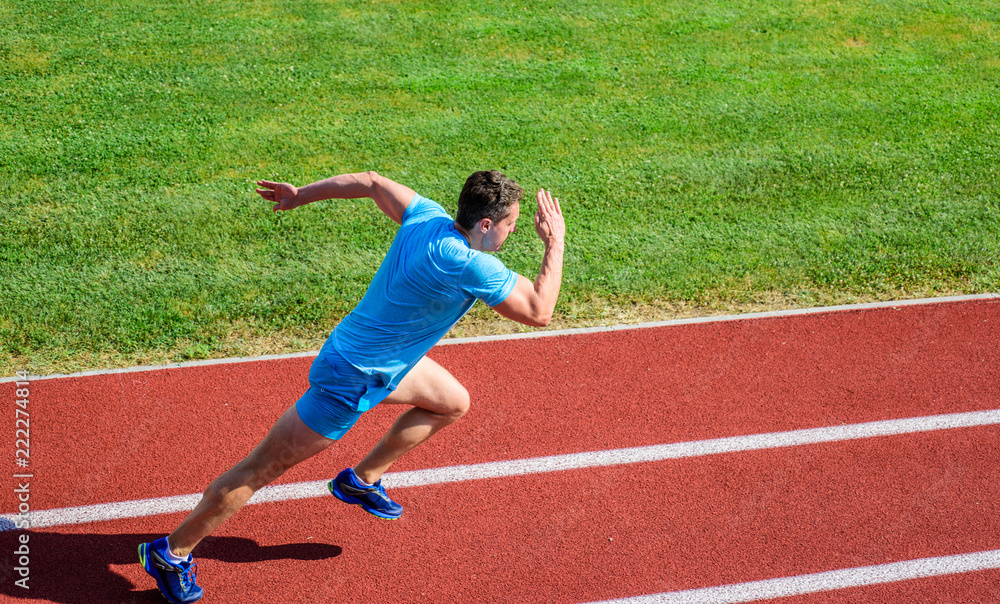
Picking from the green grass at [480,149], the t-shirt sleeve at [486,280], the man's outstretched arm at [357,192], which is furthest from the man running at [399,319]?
the green grass at [480,149]

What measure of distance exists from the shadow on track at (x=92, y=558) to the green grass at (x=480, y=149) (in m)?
1.50

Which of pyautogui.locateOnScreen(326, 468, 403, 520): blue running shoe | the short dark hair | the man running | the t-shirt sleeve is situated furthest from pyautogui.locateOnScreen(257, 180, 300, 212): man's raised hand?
pyautogui.locateOnScreen(326, 468, 403, 520): blue running shoe

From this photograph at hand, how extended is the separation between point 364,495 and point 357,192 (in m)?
1.67

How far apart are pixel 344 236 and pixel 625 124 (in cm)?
350

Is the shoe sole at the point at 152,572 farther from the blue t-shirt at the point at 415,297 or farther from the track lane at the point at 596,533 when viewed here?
the blue t-shirt at the point at 415,297

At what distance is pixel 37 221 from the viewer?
701 centimetres

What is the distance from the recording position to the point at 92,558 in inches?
177

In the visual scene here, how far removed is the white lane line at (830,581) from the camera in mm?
4535

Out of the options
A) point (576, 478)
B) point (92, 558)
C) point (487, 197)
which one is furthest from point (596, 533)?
point (92, 558)

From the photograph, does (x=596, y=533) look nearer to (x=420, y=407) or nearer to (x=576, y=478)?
(x=576, y=478)

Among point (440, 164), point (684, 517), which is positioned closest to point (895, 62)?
point (440, 164)

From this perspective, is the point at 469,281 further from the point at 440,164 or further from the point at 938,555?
the point at 440,164

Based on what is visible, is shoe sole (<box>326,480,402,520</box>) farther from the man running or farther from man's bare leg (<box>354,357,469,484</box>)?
the man running

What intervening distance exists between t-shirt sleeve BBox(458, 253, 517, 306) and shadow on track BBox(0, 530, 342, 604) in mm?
1855
